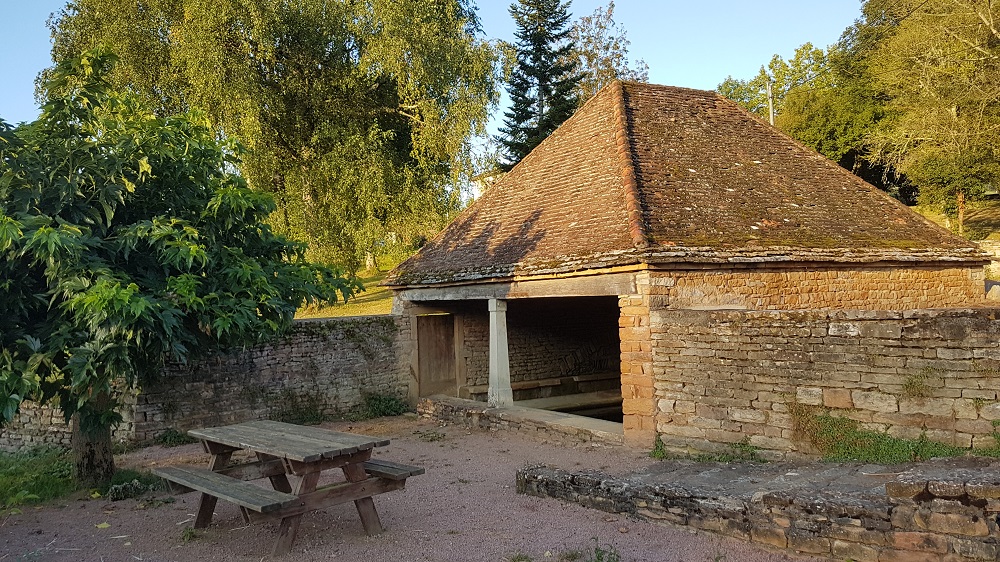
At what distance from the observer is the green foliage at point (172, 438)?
10.1 m

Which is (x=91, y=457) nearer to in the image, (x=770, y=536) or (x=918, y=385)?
(x=770, y=536)

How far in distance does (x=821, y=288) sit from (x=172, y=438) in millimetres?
9481

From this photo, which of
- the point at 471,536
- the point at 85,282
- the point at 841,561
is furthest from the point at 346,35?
the point at 841,561

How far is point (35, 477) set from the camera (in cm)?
775

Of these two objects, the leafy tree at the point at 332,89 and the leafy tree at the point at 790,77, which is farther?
the leafy tree at the point at 790,77

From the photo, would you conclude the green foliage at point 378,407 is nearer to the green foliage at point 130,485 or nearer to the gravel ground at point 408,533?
the green foliage at point 130,485

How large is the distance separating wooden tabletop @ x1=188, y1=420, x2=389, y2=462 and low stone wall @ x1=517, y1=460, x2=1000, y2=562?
2315 millimetres

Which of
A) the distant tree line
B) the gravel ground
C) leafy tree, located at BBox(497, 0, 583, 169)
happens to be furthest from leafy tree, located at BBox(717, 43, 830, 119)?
the gravel ground

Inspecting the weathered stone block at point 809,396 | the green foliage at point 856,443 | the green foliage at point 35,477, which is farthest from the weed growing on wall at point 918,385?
the green foliage at point 35,477

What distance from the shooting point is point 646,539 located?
17.5 feet

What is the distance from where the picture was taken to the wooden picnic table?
197 inches

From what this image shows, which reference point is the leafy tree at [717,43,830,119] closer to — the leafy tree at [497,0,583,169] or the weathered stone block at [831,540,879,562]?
the leafy tree at [497,0,583,169]

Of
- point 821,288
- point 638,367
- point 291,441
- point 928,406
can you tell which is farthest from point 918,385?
point 291,441

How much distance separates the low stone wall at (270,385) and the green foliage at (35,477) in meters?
0.70
